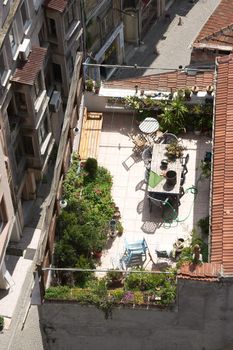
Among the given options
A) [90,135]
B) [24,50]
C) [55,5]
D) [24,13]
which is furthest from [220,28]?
[90,135]

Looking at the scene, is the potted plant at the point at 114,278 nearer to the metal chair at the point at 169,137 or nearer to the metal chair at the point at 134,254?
the metal chair at the point at 134,254

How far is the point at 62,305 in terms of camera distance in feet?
108

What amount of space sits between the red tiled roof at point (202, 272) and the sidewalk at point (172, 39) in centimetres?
4153

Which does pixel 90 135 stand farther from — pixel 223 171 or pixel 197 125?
pixel 223 171

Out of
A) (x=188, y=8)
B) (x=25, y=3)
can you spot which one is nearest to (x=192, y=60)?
(x=25, y=3)

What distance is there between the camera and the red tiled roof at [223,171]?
31.4 meters

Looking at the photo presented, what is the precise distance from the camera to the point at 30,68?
4947 cm

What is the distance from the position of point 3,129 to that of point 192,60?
19.4 meters

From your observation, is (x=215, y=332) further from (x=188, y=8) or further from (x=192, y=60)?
(x=188, y=8)

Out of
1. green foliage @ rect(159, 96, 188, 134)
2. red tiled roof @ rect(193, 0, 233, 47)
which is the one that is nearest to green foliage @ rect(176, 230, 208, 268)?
green foliage @ rect(159, 96, 188, 134)

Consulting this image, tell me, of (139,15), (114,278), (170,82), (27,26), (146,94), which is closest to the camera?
(114,278)

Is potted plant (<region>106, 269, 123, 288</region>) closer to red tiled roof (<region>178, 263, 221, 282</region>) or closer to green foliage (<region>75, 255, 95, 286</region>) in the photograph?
green foliage (<region>75, 255, 95, 286</region>)

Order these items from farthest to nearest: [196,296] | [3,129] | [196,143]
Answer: [3,129], [196,143], [196,296]

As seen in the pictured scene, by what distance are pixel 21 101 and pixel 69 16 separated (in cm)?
1029
